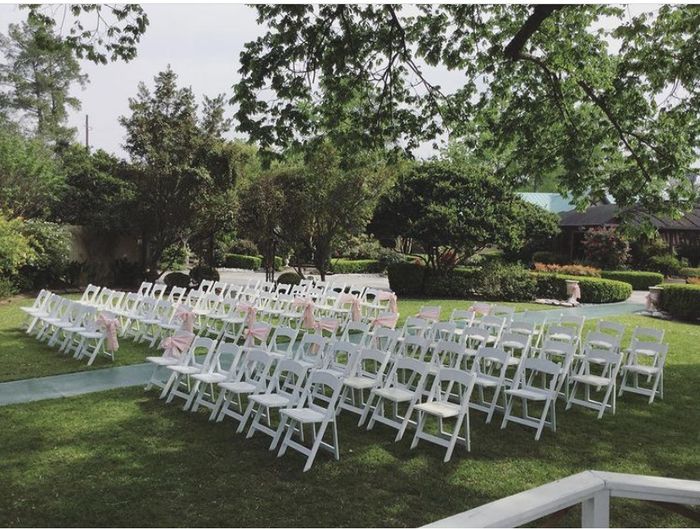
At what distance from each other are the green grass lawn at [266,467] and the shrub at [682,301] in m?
10.5

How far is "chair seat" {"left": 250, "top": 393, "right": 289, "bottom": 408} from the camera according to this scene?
583cm

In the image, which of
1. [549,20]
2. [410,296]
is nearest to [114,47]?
[549,20]

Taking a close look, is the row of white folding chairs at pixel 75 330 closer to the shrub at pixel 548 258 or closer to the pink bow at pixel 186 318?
the pink bow at pixel 186 318

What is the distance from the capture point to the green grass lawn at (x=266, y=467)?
4.50 m

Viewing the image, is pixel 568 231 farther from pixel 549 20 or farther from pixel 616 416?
pixel 616 416

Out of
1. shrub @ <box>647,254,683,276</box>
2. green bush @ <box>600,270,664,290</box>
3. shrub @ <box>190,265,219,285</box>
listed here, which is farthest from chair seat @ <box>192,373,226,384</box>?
shrub @ <box>647,254,683,276</box>

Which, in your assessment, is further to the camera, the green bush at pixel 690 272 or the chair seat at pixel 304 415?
the green bush at pixel 690 272

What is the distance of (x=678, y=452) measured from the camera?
6098 mm

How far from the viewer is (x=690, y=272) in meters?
28.1

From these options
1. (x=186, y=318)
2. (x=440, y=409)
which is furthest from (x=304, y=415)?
(x=186, y=318)

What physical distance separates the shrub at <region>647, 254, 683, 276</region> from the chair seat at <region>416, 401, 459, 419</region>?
27720mm

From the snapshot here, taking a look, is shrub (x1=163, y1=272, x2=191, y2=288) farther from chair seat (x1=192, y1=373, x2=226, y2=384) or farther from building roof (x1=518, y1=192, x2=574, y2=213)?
building roof (x1=518, y1=192, x2=574, y2=213)

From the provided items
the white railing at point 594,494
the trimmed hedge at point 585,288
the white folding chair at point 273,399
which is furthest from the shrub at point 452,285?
the white railing at point 594,494

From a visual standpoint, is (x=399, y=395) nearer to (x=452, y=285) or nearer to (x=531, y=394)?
(x=531, y=394)
